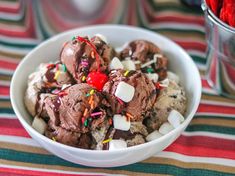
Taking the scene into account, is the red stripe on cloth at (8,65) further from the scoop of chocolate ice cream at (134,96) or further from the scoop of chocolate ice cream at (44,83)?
the scoop of chocolate ice cream at (134,96)

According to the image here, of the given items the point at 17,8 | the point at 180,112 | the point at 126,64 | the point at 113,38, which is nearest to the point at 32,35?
the point at 17,8

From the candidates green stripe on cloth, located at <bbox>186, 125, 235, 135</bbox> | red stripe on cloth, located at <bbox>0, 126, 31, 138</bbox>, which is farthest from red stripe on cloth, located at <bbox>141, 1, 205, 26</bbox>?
red stripe on cloth, located at <bbox>0, 126, 31, 138</bbox>

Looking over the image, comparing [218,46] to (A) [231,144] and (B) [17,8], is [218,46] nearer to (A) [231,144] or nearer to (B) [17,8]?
(A) [231,144]

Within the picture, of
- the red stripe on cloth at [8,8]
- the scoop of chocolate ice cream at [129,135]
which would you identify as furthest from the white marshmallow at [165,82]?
the red stripe on cloth at [8,8]

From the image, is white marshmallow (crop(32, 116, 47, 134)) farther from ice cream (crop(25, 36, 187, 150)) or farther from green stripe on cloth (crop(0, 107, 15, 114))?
green stripe on cloth (crop(0, 107, 15, 114))

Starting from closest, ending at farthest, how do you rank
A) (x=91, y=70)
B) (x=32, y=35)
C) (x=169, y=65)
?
(x=91, y=70)
(x=169, y=65)
(x=32, y=35)

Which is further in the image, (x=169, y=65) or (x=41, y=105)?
(x=169, y=65)

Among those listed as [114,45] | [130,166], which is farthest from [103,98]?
[114,45]
